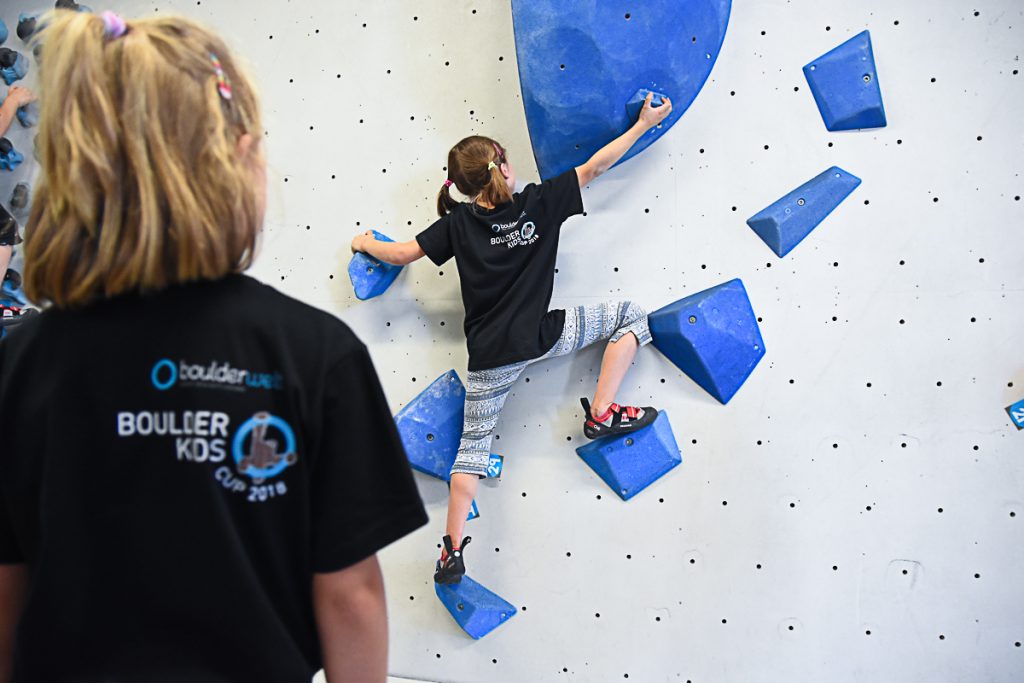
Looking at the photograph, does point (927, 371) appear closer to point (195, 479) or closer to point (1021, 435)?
point (1021, 435)

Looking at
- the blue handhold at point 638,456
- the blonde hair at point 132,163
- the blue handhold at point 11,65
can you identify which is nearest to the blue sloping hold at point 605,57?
the blue handhold at point 638,456

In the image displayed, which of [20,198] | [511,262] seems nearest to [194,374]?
[511,262]

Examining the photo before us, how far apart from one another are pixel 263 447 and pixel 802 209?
1.76 meters

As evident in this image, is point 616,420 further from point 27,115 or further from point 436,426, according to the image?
point 27,115

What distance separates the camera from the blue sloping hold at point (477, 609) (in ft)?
7.32

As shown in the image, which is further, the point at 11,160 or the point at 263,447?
the point at 11,160

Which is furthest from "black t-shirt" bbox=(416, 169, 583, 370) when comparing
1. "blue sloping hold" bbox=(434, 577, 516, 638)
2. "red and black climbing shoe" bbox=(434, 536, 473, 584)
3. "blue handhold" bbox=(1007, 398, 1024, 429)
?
"blue handhold" bbox=(1007, 398, 1024, 429)

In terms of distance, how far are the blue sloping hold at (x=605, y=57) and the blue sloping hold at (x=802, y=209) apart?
372 mm

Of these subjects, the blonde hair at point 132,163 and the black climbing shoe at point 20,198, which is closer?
the blonde hair at point 132,163

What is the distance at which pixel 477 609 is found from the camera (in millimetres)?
2229

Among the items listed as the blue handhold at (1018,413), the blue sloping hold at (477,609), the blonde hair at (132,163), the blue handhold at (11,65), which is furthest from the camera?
the blue handhold at (11,65)

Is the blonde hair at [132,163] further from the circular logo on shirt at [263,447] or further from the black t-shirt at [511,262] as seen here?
the black t-shirt at [511,262]

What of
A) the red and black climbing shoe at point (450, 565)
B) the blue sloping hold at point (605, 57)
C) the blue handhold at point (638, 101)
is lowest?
the red and black climbing shoe at point (450, 565)

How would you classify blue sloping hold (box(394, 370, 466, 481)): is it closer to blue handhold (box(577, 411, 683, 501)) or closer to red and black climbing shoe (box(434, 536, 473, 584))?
red and black climbing shoe (box(434, 536, 473, 584))
